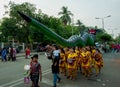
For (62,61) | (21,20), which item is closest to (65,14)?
(21,20)

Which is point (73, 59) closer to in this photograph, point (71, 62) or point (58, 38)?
point (71, 62)

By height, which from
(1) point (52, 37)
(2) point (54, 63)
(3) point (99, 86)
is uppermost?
(1) point (52, 37)

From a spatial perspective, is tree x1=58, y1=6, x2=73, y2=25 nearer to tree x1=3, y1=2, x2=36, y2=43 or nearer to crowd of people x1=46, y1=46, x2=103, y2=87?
tree x1=3, y1=2, x2=36, y2=43

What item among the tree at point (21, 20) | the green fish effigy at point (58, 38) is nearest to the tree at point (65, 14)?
the tree at point (21, 20)

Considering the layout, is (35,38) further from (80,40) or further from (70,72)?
(70,72)

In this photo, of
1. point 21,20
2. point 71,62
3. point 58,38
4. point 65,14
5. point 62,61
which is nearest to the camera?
point 71,62

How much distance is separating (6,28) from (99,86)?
2100 inches

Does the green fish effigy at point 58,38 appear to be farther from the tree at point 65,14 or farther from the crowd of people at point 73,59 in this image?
the tree at point 65,14

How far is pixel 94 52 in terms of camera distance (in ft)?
61.3

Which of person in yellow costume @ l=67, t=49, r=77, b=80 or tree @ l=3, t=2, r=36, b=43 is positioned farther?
tree @ l=3, t=2, r=36, b=43

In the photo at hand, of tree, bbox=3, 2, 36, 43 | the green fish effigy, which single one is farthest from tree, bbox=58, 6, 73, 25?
the green fish effigy

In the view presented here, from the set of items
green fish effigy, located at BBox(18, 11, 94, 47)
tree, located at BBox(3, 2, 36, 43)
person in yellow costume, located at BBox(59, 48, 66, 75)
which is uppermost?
tree, located at BBox(3, 2, 36, 43)

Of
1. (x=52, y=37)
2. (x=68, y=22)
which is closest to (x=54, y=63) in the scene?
(x=52, y=37)

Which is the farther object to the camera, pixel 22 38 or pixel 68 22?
pixel 68 22
